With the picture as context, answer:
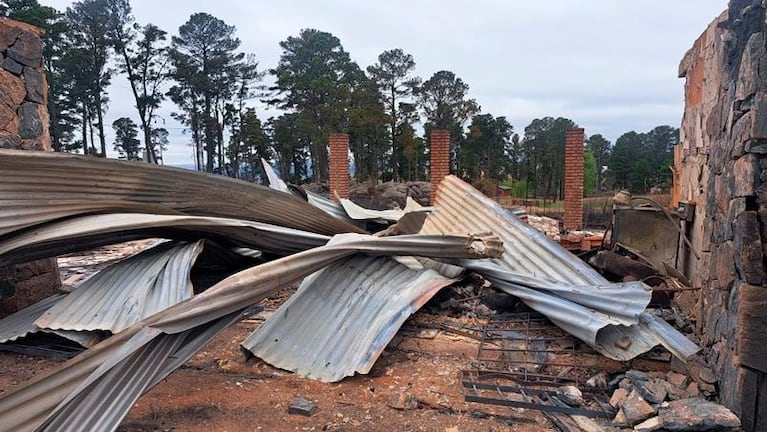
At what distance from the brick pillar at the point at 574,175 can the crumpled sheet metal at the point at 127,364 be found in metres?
7.58

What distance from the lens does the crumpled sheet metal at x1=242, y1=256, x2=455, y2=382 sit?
3295 mm

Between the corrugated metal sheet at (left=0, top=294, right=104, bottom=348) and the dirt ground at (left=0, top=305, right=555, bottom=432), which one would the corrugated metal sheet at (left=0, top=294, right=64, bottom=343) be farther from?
the dirt ground at (left=0, top=305, right=555, bottom=432)

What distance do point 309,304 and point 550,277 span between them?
1998 mm

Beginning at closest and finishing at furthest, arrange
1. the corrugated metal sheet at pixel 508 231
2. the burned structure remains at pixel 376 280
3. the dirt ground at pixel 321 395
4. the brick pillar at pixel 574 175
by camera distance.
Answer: the burned structure remains at pixel 376 280 → the dirt ground at pixel 321 395 → the corrugated metal sheet at pixel 508 231 → the brick pillar at pixel 574 175

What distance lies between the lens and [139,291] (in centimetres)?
365

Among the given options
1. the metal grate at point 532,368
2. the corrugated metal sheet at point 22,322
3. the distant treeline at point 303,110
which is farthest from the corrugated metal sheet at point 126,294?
the distant treeline at point 303,110

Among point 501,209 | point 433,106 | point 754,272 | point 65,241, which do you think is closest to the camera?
point 754,272

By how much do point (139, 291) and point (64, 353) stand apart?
752 mm

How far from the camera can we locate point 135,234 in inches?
151

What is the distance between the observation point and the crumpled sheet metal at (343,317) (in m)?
3.29

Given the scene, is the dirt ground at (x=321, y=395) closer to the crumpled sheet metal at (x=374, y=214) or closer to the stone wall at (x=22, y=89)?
the stone wall at (x=22, y=89)

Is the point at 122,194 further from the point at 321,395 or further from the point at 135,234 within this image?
the point at 321,395

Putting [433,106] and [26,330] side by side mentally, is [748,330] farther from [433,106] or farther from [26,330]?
[433,106]

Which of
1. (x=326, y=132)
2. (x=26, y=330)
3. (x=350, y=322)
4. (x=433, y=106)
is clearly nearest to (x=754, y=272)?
(x=350, y=322)
